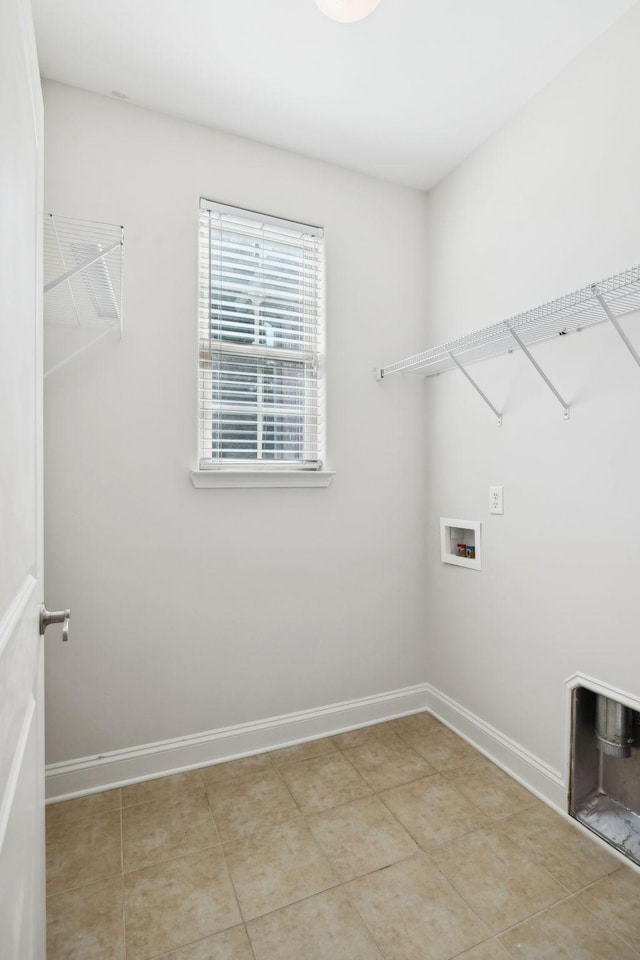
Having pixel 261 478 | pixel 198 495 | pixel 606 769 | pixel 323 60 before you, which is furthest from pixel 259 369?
pixel 606 769

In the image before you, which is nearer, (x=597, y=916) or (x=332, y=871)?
(x=597, y=916)

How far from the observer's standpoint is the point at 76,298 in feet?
5.58

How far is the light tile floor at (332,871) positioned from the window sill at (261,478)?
117 cm

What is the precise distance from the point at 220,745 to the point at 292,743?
0.32 metres

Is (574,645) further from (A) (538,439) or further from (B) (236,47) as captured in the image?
(B) (236,47)

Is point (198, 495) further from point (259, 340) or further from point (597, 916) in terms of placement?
point (597, 916)

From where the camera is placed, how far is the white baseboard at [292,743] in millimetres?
1825

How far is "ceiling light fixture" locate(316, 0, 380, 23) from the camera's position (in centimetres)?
119

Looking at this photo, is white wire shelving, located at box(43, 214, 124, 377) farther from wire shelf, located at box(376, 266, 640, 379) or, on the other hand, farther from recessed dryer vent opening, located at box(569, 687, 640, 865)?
recessed dryer vent opening, located at box(569, 687, 640, 865)

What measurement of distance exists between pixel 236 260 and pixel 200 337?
14.9 inches

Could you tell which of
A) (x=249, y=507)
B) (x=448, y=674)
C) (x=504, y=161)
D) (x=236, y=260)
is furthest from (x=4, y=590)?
(x=504, y=161)

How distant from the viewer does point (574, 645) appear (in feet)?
5.64

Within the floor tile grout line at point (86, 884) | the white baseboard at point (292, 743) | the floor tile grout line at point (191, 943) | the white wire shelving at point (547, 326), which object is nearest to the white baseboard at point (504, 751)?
the white baseboard at point (292, 743)

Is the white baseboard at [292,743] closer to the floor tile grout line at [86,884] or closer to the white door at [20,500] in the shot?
the floor tile grout line at [86,884]
